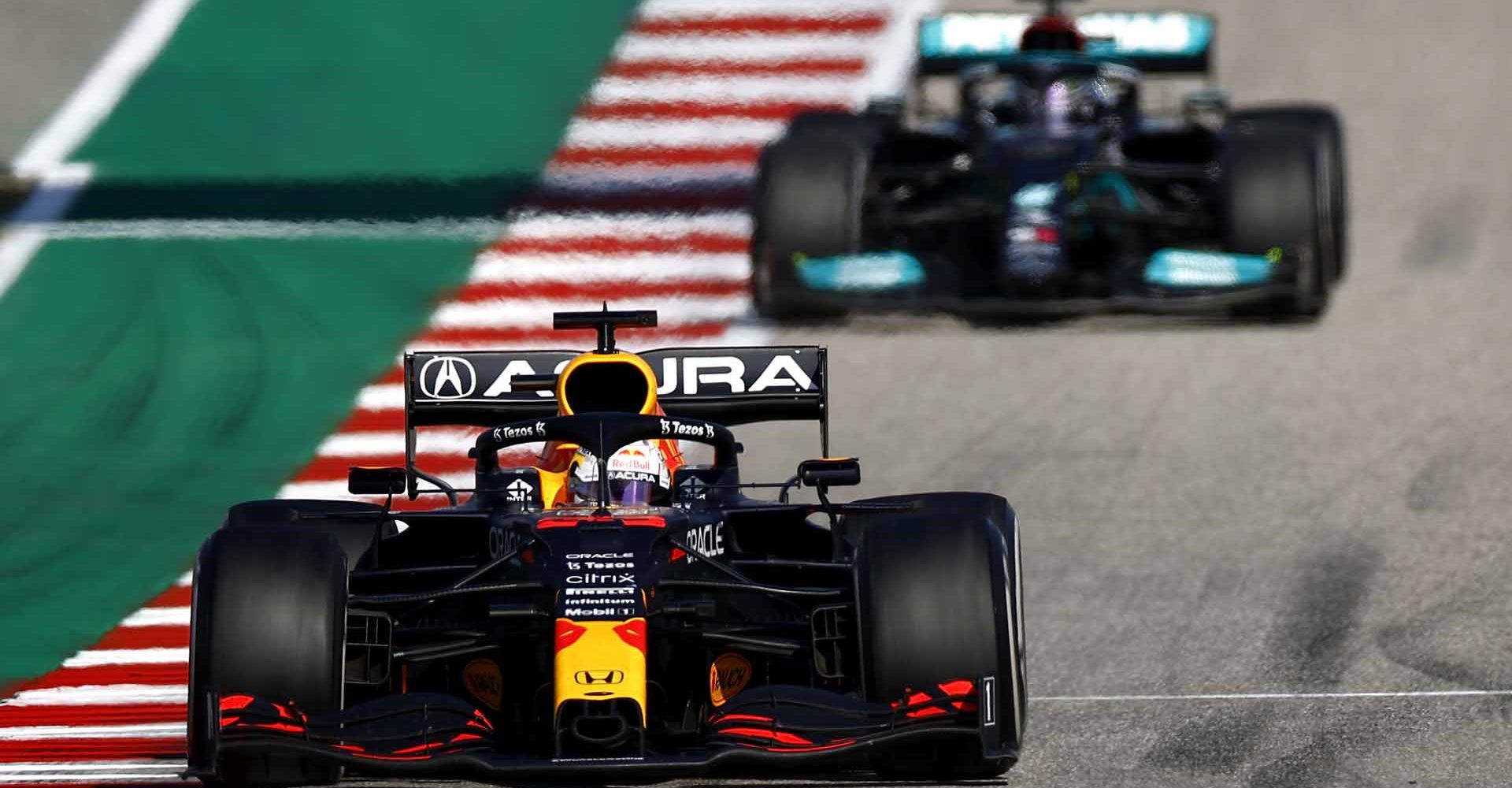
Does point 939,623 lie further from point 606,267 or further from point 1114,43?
point 1114,43

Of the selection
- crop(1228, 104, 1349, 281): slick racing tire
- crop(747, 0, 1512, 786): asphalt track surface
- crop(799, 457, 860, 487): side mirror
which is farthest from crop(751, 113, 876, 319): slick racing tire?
crop(799, 457, 860, 487): side mirror

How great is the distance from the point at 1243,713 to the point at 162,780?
12.8ft

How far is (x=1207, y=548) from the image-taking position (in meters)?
14.0

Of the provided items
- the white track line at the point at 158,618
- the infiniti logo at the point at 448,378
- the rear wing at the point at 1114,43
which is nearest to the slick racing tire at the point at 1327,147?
the rear wing at the point at 1114,43

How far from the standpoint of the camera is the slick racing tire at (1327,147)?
715 inches

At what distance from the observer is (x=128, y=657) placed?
12.6 meters

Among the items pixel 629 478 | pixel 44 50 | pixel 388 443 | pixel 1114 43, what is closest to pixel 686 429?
pixel 629 478

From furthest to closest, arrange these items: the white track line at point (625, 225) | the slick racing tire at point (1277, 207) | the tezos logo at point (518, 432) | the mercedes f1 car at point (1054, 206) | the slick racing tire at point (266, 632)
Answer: the white track line at point (625, 225) → the slick racing tire at point (1277, 207) → the mercedes f1 car at point (1054, 206) → the tezos logo at point (518, 432) → the slick racing tire at point (266, 632)

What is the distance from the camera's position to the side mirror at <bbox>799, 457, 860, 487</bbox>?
403 inches

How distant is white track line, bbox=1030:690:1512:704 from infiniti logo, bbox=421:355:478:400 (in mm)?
2651

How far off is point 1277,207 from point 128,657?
8.04 metres

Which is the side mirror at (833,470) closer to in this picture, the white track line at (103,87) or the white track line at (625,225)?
the white track line at (625,225)

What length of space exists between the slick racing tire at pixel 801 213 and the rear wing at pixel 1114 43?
1695mm

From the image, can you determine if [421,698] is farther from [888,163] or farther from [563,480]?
[888,163]
